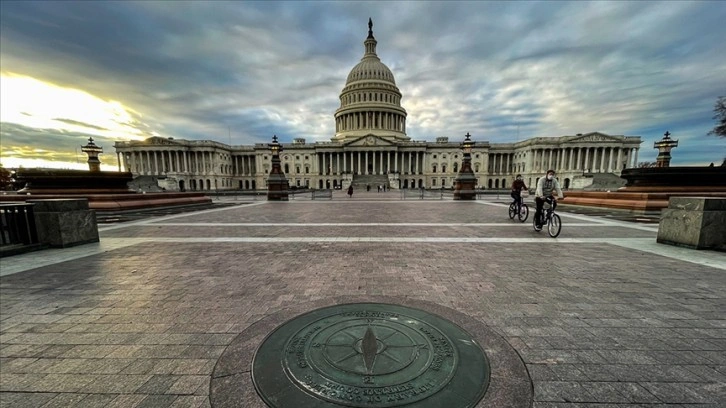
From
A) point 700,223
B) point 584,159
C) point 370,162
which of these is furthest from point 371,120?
point 700,223

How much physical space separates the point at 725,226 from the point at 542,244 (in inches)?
150

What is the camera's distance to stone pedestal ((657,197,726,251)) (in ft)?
20.7

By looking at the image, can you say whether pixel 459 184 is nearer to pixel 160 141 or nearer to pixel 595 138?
pixel 595 138

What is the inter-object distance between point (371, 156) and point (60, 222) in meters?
83.6

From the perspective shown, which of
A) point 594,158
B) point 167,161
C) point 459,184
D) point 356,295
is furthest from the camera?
point 167,161

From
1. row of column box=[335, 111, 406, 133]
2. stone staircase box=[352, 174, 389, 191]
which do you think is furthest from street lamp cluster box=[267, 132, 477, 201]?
row of column box=[335, 111, 406, 133]

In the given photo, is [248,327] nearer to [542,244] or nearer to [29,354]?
[29,354]

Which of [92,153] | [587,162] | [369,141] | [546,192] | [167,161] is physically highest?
[369,141]

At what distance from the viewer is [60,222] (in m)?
6.78

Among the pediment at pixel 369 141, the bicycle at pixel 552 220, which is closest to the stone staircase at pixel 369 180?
the pediment at pixel 369 141

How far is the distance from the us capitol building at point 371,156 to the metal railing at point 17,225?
69.9m

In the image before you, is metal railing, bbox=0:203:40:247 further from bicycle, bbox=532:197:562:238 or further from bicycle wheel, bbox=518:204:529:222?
bicycle wheel, bbox=518:204:529:222

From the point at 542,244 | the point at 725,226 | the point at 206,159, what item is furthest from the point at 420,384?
the point at 206,159

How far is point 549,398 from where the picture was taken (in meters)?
2.06
